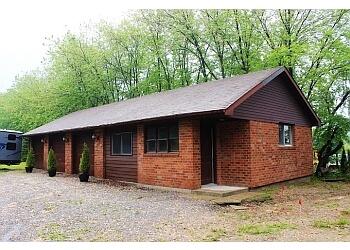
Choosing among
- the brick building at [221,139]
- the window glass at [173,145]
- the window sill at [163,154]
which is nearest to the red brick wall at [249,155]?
the brick building at [221,139]

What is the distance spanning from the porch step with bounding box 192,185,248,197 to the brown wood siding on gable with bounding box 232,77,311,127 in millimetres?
2184

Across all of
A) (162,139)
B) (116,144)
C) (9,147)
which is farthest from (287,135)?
(9,147)

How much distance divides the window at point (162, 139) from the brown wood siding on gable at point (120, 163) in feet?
2.93

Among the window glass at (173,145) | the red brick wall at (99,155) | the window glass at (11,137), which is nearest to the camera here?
the window glass at (173,145)

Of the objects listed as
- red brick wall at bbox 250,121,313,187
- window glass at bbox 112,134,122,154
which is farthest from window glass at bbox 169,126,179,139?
window glass at bbox 112,134,122,154

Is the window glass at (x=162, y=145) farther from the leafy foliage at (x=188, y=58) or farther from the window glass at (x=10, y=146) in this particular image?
the window glass at (x=10, y=146)

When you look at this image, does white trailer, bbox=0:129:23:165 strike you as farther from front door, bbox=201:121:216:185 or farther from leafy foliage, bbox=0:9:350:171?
front door, bbox=201:121:216:185

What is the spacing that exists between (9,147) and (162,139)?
14.3m

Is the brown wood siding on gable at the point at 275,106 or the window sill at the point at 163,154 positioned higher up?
the brown wood siding on gable at the point at 275,106

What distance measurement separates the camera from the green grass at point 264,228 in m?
5.54

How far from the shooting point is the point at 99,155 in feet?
47.1

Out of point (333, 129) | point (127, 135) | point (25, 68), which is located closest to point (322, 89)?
point (333, 129)

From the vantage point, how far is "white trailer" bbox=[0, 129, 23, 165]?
20.7 meters

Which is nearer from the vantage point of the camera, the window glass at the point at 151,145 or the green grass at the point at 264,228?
the green grass at the point at 264,228
